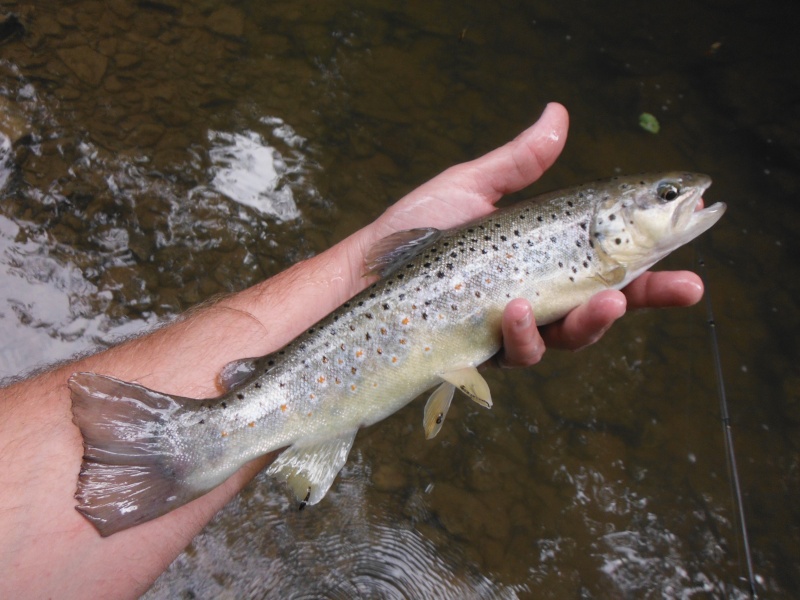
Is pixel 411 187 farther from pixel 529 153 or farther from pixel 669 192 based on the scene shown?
pixel 669 192

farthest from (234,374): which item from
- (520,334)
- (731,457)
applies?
(731,457)

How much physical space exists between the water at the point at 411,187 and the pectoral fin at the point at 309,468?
3.37 ft

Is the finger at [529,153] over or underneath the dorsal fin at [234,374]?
over

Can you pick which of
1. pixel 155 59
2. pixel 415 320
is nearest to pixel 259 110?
pixel 155 59

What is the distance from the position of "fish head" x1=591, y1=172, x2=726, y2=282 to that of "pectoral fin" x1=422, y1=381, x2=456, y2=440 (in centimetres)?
80

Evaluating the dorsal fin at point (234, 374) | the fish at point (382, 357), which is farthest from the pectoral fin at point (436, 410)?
the dorsal fin at point (234, 374)

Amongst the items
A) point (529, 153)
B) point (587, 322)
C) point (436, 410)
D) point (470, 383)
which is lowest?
point (436, 410)

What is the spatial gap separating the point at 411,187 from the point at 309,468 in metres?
2.74

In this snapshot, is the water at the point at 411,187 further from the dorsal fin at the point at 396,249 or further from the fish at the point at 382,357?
the dorsal fin at the point at 396,249

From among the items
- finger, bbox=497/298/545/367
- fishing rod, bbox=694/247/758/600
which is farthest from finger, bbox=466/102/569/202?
fishing rod, bbox=694/247/758/600

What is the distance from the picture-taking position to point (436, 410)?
2.14m

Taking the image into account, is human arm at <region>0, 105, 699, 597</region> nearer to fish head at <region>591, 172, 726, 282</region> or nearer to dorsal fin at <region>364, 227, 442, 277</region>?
fish head at <region>591, 172, 726, 282</region>

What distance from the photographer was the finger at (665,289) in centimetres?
220

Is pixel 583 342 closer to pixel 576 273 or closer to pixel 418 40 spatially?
pixel 576 273
